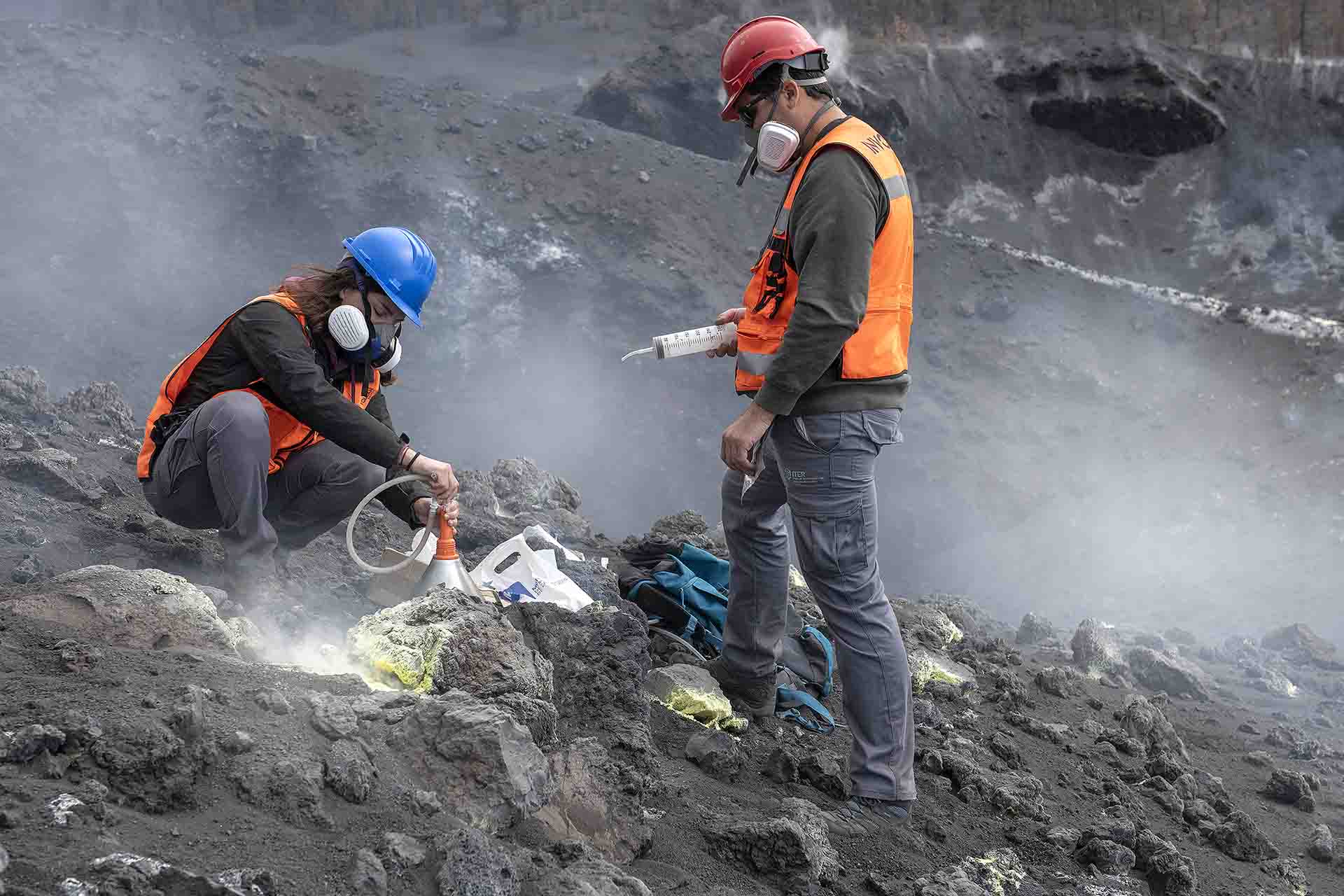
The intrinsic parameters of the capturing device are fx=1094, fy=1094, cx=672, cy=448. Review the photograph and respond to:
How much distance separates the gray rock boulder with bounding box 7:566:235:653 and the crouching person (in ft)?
1.79

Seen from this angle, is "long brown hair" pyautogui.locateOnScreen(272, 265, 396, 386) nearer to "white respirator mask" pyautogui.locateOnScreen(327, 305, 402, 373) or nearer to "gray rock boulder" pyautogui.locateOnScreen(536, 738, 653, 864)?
"white respirator mask" pyautogui.locateOnScreen(327, 305, 402, 373)

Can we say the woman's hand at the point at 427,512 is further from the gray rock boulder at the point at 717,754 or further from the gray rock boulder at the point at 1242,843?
the gray rock boulder at the point at 1242,843

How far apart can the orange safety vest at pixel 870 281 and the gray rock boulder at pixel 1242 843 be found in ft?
6.60

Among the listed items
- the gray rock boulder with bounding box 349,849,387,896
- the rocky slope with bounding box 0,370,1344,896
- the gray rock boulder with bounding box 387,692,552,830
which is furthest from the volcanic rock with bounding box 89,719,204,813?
the gray rock boulder with bounding box 387,692,552,830

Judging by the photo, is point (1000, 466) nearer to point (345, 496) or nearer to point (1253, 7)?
point (345, 496)

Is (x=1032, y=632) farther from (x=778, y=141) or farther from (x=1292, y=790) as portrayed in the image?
(x=778, y=141)

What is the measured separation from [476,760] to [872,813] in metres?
1.22

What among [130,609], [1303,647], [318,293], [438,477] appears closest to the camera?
[130,609]

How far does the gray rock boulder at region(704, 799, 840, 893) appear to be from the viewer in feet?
8.73

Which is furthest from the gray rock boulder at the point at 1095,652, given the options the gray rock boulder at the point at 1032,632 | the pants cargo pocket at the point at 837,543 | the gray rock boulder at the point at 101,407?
the gray rock boulder at the point at 101,407

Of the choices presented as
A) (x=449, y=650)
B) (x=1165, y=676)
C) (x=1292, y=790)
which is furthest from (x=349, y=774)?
(x=1165, y=676)

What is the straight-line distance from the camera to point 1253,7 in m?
19.9

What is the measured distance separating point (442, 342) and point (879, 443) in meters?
8.53

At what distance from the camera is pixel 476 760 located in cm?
245
